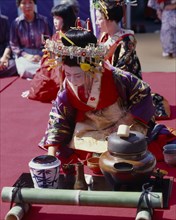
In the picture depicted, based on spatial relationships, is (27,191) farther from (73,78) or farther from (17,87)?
(17,87)

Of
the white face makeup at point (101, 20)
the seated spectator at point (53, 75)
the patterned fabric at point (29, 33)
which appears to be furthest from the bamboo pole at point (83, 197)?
the patterned fabric at point (29, 33)

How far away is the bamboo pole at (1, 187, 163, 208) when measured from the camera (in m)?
2.28

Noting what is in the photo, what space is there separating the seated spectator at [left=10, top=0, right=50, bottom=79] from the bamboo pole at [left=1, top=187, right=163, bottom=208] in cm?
311

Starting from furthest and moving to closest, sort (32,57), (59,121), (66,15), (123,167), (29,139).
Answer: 1. (32,57)
2. (66,15)
3. (29,139)
4. (59,121)
5. (123,167)

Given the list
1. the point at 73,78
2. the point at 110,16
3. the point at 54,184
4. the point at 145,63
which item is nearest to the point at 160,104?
the point at 110,16

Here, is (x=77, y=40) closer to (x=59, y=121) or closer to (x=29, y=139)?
(x=59, y=121)

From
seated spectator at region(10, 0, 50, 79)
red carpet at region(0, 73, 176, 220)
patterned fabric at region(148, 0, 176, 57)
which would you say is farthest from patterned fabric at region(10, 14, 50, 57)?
patterned fabric at region(148, 0, 176, 57)

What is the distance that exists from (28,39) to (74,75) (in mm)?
2897

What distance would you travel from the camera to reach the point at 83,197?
7.61ft

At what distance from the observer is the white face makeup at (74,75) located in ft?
8.69

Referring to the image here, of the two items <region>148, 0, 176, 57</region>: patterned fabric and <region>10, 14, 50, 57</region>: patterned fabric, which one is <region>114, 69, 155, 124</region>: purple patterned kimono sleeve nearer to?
<region>10, 14, 50, 57</region>: patterned fabric

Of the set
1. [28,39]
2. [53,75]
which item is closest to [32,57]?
[28,39]

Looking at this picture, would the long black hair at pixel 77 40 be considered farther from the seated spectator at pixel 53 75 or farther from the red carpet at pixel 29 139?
the seated spectator at pixel 53 75

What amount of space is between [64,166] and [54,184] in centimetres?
20
